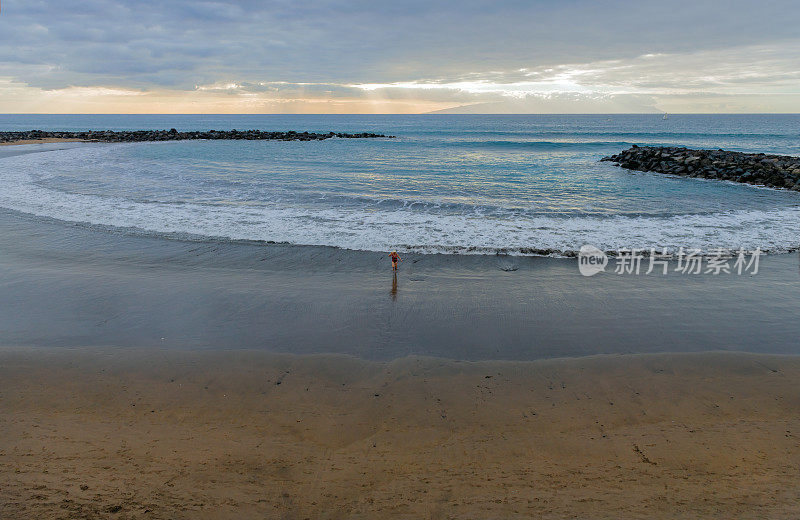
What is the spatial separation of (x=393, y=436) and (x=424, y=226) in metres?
9.66

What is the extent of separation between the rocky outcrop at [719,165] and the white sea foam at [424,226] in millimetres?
8310

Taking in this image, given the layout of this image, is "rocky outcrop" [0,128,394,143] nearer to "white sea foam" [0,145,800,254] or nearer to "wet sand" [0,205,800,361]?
"white sea foam" [0,145,800,254]

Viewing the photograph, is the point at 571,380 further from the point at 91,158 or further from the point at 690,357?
the point at 91,158

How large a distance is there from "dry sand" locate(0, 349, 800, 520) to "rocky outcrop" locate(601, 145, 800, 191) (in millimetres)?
23644

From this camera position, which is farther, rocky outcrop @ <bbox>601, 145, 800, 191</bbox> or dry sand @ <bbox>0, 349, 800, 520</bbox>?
rocky outcrop @ <bbox>601, 145, 800, 191</bbox>

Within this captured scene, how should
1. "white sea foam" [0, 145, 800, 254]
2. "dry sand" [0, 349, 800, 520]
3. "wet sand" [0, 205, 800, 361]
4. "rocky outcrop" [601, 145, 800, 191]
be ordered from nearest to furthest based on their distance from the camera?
"dry sand" [0, 349, 800, 520] < "wet sand" [0, 205, 800, 361] < "white sea foam" [0, 145, 800, 254] < "rocky outcrop" [601, 145, 800, 191]

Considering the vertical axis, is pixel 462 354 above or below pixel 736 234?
below

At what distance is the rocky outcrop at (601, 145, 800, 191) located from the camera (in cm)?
2405

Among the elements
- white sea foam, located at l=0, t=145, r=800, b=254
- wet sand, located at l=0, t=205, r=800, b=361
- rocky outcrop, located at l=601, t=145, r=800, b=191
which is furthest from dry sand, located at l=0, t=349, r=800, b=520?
rocky outcrop, located at l=601, t=145, r=800, b=191

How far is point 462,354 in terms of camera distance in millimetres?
6520

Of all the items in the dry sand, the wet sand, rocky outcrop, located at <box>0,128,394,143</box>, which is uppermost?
rocky outcrop, located at <box>0,128,394,143</box>

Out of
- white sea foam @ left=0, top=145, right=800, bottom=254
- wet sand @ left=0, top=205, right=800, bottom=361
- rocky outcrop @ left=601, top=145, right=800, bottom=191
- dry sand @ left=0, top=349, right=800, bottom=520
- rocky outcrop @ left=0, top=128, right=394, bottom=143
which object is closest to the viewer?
dry sand @ left=0, top=349, right=800, bottom=520

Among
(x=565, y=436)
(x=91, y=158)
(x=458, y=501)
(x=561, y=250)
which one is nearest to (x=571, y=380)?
(x=565, y=436)

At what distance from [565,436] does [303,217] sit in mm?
12095
